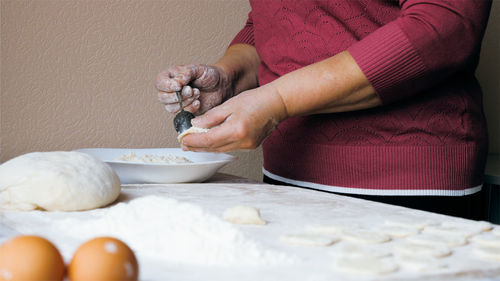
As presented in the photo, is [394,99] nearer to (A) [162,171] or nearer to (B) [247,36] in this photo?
(A) [162,171]

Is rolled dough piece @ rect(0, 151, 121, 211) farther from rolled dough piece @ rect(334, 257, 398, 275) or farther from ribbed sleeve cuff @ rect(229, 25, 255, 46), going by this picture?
ribbed sleeve cuff @ rect(229, 25, 255, 46)

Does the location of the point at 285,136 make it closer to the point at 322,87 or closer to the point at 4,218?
the point at 322,87

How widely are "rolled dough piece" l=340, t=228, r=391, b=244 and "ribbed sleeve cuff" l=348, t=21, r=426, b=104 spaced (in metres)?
0.36

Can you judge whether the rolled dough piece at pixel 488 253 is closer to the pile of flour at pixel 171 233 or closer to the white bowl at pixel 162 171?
the pile of flour at pixel 171 233

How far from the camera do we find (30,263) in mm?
381

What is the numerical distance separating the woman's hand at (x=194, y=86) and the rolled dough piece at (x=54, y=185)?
435 mm

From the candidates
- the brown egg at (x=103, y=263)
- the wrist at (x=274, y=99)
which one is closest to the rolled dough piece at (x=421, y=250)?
the brown egg at (x=103, y=263)

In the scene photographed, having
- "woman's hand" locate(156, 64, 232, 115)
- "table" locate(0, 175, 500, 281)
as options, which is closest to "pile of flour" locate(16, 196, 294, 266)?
"table" locate(0, 175, 500, 281)

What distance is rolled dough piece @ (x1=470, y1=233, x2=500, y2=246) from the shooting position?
23.5 inches

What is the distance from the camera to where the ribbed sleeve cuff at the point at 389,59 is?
88 centimetres

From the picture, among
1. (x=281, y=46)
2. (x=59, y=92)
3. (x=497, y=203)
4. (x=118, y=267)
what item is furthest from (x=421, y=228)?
(x=59, y=92)

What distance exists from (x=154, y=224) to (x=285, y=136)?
0.58 m

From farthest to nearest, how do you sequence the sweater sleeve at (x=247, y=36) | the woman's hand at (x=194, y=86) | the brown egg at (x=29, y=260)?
the sweater sleeve at (x=247, y=36) < the woman's hand at (x=194, y=86) < the brown egg at (x=29, y=260)

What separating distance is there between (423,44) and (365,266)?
52cm
